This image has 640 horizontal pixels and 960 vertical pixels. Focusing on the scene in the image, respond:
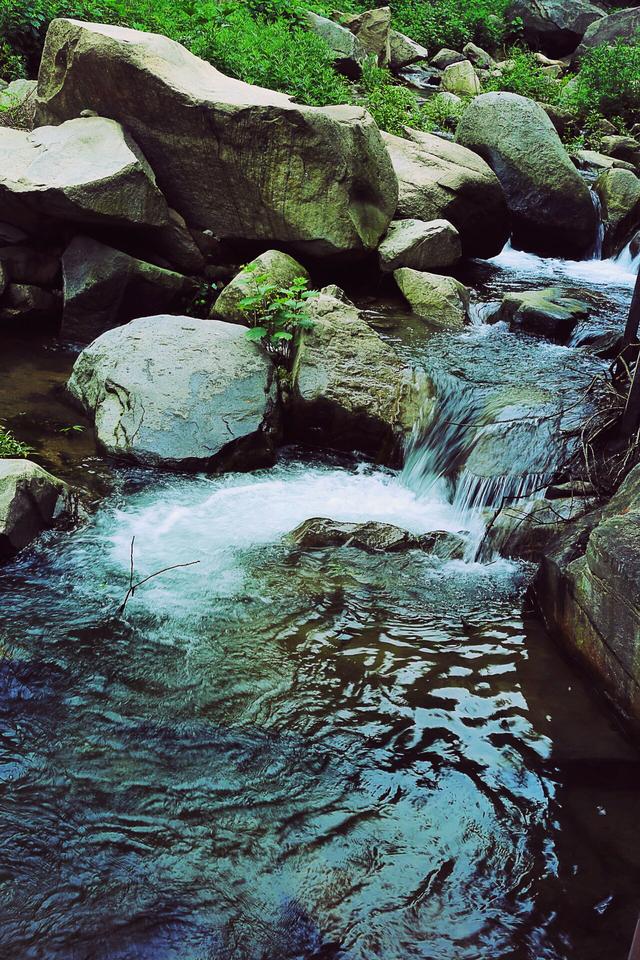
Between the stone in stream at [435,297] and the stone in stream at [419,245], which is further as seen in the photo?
the stone in stream at [419,245]

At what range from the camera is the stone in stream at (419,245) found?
29.6 ft

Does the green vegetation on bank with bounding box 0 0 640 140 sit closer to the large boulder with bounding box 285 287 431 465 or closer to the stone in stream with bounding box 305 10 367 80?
the stone in stream with bounding box 305 10 367 80

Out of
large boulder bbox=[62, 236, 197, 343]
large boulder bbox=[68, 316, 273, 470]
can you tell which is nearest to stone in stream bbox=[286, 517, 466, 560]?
large boulder bbox=[68, 316, 273, 470]

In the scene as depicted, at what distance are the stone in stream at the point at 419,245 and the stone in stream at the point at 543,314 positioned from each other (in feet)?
3.79

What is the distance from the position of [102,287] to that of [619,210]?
313 inches

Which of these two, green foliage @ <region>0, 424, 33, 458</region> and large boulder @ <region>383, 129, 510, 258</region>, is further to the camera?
large boulder @ <region>383, 129, 510, 258</region>

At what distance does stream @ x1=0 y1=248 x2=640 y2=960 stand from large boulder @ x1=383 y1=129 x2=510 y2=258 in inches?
203

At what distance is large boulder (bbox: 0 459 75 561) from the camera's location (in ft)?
15.6

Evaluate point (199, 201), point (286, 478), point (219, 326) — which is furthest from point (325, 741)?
point (199, 201)

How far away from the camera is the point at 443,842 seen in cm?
306

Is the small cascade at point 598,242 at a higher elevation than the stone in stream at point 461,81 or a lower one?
lower

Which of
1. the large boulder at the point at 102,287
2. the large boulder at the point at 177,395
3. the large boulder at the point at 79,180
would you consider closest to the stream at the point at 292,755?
the large boulder at the point at 177,395

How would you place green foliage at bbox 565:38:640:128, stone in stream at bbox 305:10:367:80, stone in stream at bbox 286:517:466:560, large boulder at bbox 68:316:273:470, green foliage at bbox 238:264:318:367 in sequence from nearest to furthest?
stone in stream at bbox 286:517:466:560 < large boulder at bbox 68:316:273:470 < green foliage at bbox 238:264:318:367 < stone in stream at bbox 305:10:367:80 < green foliage at bbox 565:38:640:128

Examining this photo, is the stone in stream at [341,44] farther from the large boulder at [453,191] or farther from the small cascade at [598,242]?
the small cascade at [598,242]
